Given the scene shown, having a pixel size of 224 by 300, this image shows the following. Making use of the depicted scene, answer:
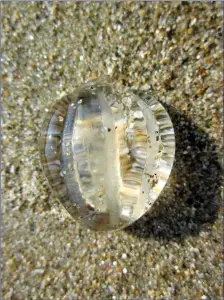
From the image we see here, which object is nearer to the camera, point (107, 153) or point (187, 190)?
point (107, 153)

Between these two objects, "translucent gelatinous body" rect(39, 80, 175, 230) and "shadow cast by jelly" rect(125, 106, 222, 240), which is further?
"shadow cast by jelly" rect(125, 106, 222, 240)

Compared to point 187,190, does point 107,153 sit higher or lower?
higher

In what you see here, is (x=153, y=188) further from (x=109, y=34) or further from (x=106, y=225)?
(x=109, y=34)

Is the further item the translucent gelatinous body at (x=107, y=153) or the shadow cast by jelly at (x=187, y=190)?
the shadow cast by jelly at (x=187, y=190)
